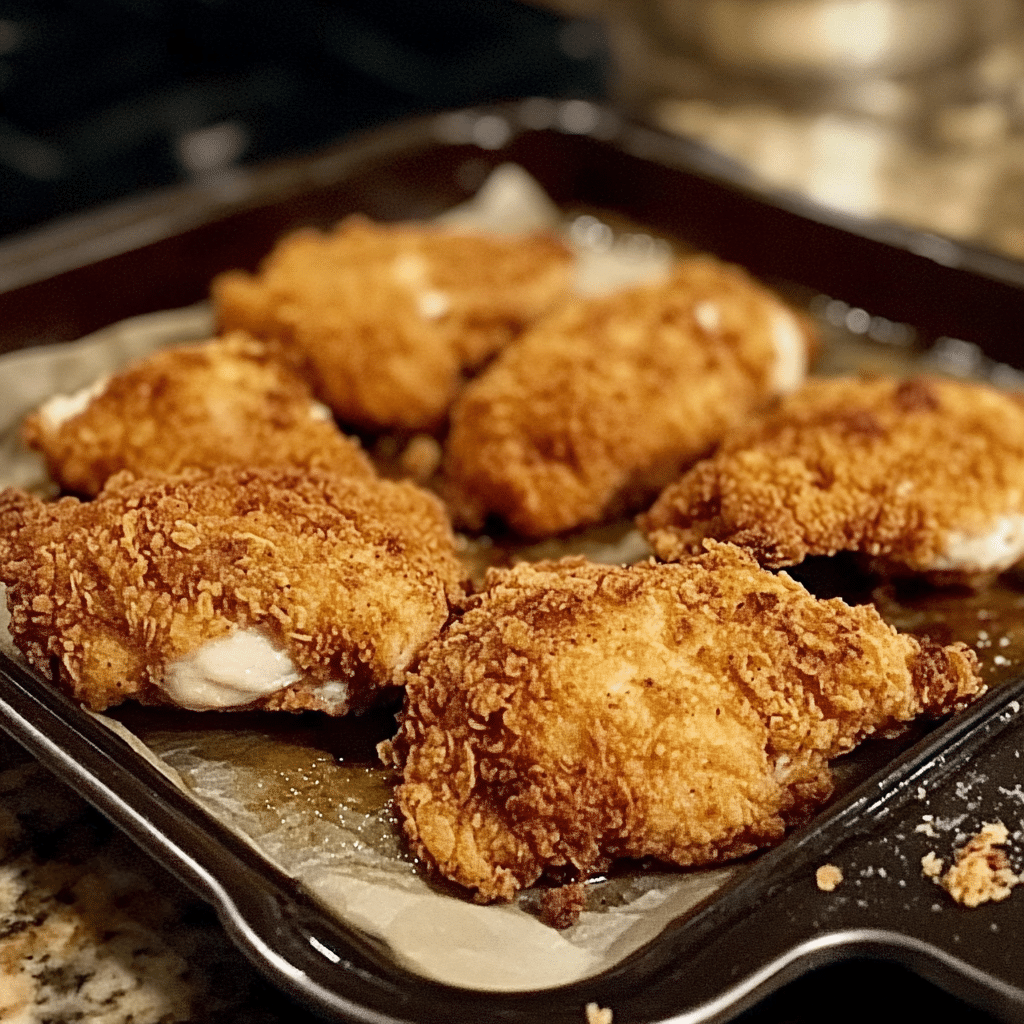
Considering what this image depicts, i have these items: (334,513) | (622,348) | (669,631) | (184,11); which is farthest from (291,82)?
(669,631)

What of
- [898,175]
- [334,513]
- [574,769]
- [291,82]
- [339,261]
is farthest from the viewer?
[291,82]

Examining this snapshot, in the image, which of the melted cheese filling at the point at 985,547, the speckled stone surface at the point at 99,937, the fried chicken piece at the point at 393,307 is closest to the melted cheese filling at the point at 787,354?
the fried chicken piece at the point at 393,307

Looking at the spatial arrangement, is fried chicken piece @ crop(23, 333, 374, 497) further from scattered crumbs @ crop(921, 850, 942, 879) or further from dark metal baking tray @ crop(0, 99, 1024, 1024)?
scattered crumbs @ crop(921, 850, 942, 879)

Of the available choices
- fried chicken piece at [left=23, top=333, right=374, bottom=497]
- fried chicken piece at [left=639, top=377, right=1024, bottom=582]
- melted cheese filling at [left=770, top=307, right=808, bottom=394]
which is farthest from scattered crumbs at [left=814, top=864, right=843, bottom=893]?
melted cheese filling at [left=770, top=307, right=808, bottom=394]

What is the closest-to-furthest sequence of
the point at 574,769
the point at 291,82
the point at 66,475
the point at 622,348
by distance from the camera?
the point at 574,769 → the point at 66,475 → the point at 622,348 → the point at 291,82

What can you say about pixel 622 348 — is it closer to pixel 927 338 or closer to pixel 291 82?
pixel 927 338

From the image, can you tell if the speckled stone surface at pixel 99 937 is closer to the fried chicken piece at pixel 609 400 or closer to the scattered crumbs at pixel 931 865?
the scattered crumbs at pixel 931 865

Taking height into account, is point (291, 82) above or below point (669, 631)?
above
